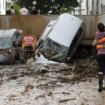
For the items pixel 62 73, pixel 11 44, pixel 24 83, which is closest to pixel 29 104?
pixel 24 83

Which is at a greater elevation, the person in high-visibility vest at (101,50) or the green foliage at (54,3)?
the person in high-visibility vest at (101,50)

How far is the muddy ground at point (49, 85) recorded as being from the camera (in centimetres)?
1272

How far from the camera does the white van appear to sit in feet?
78.0

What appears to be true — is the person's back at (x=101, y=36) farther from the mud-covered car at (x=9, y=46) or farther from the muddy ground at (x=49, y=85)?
the mud-covered car at (x=9, y=46)

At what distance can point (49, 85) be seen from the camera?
15.5m

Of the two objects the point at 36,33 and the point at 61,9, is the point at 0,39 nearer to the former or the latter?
the point at 36,33

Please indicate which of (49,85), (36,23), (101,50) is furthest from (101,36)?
(36,23)

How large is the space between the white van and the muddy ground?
1904mm

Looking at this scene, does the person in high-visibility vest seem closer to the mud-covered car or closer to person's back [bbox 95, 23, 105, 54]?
person's back [bbox 95, 23, 105, 54]

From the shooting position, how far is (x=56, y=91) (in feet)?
46.9

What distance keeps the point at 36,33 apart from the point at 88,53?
344 centimetres

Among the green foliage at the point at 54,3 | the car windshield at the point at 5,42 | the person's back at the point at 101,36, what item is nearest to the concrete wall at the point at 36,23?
the car windshield at the point at 5,42

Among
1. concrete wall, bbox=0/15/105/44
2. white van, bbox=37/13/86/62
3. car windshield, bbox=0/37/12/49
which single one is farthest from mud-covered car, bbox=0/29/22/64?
concrete wall, bbox=0/15/105/44

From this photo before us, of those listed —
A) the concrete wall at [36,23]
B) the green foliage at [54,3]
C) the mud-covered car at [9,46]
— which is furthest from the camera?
the green foliage at [54,3]
